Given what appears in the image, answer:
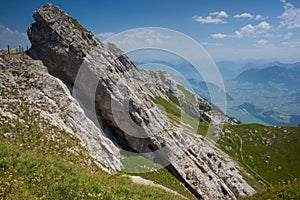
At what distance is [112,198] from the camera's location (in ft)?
35.3

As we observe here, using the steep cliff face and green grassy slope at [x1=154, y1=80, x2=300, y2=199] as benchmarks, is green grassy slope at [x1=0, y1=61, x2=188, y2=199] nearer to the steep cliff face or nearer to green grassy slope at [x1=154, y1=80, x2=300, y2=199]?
Answer: the steep cliff face

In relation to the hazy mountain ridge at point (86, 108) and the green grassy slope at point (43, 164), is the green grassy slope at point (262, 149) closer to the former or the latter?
the hazy mountain ridge at point (86, 108)

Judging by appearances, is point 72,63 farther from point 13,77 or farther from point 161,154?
point 161,154

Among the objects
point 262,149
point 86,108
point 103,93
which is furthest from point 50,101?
point 262,149

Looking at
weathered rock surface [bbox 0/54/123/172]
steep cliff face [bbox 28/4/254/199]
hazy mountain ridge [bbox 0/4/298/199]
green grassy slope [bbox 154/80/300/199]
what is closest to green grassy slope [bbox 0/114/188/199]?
hazy mountain ridge [bbox 0/4/298/199]

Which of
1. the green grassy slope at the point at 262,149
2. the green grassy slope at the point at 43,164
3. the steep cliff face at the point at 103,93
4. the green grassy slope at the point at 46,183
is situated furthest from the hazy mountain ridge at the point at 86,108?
the green grassy slope at the point at 262,149

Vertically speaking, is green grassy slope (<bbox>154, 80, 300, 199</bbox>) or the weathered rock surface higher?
the weathered rock surface

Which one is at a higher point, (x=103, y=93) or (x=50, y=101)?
(x=103, y=93)

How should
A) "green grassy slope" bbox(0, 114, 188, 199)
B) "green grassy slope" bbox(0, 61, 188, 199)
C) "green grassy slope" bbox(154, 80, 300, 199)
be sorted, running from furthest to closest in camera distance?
1. "green grassy slope" bbox(154, 80, 300, 199)
2. "green grassy slope" bbox(0, 61, 188, 199)
3. "green grassy slope" bbox(0, 114, 188, 199)

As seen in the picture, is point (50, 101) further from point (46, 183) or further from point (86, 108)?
point (46, 183)

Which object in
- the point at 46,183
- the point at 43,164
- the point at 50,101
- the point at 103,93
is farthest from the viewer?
the point at 103,93

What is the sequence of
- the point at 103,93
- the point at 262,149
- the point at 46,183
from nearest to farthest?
the point at 46,183 < the point at 103,93 < the point at 262,149

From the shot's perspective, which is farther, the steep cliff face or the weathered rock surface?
the steep cliff face

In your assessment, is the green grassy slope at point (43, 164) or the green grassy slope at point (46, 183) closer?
the green grassy slope at point (46, 183)
